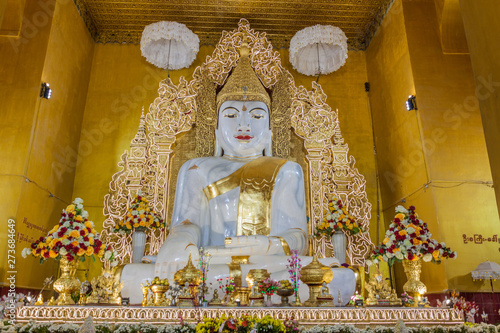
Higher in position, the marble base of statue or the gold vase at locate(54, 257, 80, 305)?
the gold vase at locate(54, 257, 80, 305)

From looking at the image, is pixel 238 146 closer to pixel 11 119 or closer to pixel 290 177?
pixel 290 177

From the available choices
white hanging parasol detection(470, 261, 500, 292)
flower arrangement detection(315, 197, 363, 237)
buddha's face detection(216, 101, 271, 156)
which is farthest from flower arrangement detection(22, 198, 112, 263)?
white hanging parasol detection(470, 261, 500, 292)

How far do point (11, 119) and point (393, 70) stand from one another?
5865 mm

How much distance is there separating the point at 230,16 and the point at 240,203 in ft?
12.7

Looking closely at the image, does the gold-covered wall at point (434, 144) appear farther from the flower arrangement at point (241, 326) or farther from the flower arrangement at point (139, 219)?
the flower arrangement at point (139, 219)

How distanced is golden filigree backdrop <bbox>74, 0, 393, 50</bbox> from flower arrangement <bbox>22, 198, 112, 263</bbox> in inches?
182

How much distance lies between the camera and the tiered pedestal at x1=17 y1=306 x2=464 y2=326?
3.21m

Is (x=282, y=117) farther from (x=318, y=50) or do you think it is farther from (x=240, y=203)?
(x=240, y=203)

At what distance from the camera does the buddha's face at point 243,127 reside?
6.28 metres

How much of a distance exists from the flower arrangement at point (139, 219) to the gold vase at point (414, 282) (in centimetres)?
329

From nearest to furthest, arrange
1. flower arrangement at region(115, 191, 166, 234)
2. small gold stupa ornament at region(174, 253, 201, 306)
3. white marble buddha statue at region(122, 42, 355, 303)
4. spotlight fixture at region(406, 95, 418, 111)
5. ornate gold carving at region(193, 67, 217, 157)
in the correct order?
small gold stupa ornament at region(174, 253, 201, 306) → white marble buddha statue at region(122, 42, 355, 303) → flower arrangement at region(115, 191, 166, 234) → spotlight fixture at region(406, 95, 418, 111) → ornate gold carving at region(193, 67, 217, 157)

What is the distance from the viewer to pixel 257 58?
701 cm

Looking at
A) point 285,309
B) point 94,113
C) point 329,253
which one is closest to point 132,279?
point 285,309

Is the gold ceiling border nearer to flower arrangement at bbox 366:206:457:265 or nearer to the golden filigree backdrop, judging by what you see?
the golden filigree backdrop
